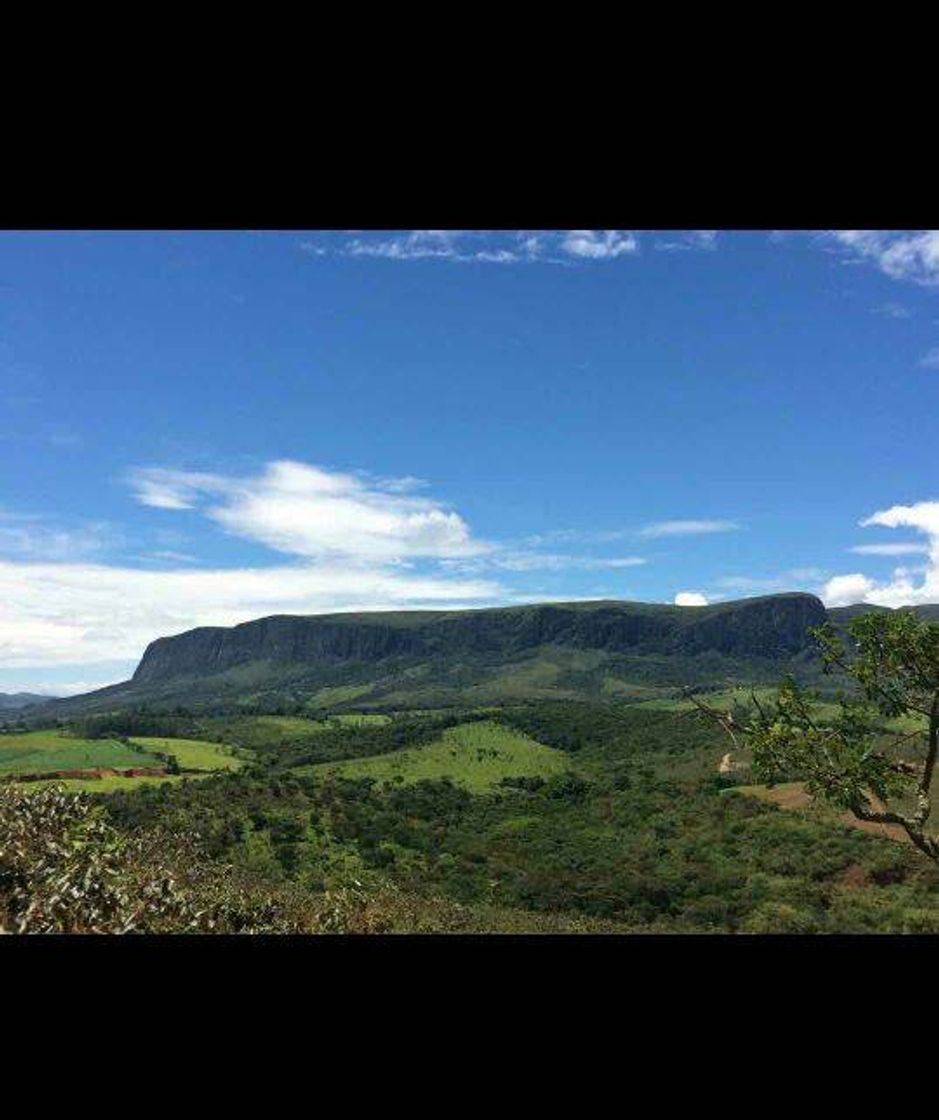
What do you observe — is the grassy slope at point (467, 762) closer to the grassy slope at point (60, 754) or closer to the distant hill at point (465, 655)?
the grassy slope at point (60, 754)

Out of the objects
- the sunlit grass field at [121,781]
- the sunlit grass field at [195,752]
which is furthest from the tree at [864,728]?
the sunlit grass field at [195,752]

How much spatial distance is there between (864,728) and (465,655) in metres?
116

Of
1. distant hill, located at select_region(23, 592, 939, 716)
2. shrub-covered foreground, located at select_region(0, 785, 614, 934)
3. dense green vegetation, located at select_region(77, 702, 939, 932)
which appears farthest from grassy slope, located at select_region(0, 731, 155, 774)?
distant hill, located at select_region(23, 592, 939, 716)

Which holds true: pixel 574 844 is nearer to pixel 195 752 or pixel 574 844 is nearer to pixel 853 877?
pixel 853 877

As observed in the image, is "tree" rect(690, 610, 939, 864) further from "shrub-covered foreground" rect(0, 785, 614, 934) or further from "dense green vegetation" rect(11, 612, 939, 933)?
"shrub-covered foreground" rect(0, 785, 614, 934)

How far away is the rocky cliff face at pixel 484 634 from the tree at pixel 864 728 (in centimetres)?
9373

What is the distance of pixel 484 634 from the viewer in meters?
123

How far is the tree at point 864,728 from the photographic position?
5699 millimetres

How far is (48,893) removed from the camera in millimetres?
3230

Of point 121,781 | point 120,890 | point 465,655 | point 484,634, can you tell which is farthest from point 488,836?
point 484,634
